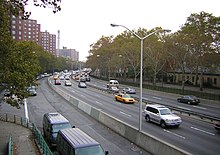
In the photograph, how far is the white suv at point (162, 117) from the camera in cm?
2039

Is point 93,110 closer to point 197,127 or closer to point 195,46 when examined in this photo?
point 197,127

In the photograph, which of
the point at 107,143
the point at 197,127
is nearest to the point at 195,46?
the point at 197,127

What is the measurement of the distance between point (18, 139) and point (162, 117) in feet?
36.8

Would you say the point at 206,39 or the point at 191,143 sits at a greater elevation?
the point at 206,39

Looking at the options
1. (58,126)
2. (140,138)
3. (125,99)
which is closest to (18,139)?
(58,126)

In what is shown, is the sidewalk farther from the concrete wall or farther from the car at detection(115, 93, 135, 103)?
the car at detection(115, 93, 135, 103)

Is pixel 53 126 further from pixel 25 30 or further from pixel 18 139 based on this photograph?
pixel 25 30

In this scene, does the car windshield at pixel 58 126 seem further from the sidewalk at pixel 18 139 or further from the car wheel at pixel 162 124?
the car wheel at pixel 162 124

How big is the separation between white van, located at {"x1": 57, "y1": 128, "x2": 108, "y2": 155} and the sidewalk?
2865 mm

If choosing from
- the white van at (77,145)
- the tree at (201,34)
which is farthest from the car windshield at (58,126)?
the tree at (201,34)

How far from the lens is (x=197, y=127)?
2102 cm

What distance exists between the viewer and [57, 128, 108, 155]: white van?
995cm

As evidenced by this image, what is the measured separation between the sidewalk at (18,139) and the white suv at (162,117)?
33.7 feet

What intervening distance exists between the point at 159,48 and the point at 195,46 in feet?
35.3
